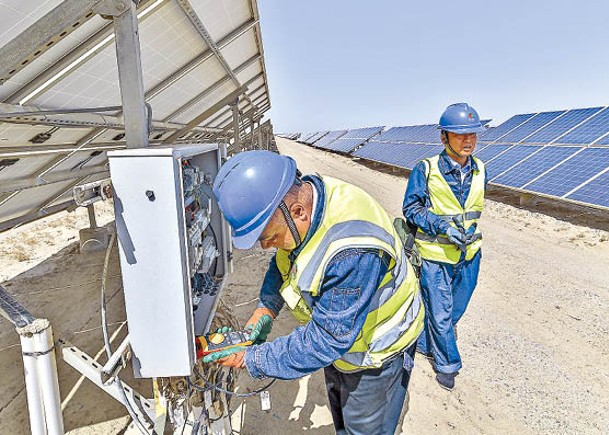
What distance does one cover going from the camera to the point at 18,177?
3.99 m

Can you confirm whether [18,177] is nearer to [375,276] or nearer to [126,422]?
[126,422]

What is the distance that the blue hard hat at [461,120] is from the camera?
111 inches

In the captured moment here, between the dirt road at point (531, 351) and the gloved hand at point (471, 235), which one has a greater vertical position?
the gloved hand at point (471, 235)

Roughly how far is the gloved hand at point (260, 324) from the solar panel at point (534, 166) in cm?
794

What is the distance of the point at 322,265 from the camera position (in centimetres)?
138

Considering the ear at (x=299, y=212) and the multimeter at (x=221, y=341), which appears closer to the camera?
the ear at (x=299, y=212)

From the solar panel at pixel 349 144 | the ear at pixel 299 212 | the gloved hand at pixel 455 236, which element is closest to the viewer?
the ear at pixel 299 212

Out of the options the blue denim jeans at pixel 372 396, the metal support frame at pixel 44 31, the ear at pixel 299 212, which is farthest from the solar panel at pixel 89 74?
the blue denim jeans at pixel 372 396

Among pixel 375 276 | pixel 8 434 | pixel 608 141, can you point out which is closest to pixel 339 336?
pixel 375 276

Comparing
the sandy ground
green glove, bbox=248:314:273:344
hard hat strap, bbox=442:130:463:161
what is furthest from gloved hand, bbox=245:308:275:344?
hard hat strap, bbox=442:130:463:161

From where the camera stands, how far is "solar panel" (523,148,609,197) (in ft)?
24.3

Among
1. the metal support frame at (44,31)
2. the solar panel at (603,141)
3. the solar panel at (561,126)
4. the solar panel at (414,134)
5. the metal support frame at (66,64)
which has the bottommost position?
the metal support frame at (44,31)

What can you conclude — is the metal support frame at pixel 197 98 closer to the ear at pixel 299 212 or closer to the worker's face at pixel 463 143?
the worker's face at pixel 463 143

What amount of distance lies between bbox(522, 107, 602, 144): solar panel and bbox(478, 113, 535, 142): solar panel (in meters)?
1.52
